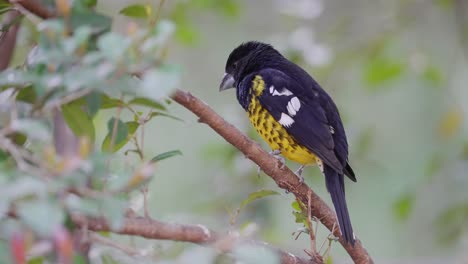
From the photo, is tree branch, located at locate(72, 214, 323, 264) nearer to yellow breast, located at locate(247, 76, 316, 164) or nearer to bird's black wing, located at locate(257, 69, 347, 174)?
bird's black wing, located at locate(257, 69, 347, 174)

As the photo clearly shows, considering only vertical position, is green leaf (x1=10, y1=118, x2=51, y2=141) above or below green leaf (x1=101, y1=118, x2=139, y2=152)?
below

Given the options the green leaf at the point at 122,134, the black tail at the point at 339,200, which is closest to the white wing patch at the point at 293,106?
the black tail at the point at 339,200

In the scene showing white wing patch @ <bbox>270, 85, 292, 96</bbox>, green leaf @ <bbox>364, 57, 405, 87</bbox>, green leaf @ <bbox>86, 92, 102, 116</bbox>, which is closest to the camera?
green leaf @ <bbox>86, 92, 102, 116</bbox>

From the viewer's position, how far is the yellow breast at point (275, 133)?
3334mm

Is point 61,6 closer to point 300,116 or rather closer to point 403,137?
point 300,116

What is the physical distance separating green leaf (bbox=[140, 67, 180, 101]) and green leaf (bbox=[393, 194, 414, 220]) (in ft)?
11.2

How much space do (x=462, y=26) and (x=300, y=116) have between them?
2444mm

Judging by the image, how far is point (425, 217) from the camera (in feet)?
17.8

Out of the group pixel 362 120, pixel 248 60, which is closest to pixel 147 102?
pixel 248 60

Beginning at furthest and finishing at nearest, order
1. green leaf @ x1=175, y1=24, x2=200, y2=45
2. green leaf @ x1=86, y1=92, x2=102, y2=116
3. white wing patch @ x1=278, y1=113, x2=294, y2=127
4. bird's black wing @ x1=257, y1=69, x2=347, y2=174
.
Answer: green leaf @ x1=175, y1=24, x2=200, y2=45 → white wing patch @ x1=278, y1=113, x2=294, y2=127 → bird's black wing @ x1=257, y1=69, x2=347, y2=174 → green leaf @ x1=86, y1=92, x2=102, y2=116

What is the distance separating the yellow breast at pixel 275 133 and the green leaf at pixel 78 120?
1.40m

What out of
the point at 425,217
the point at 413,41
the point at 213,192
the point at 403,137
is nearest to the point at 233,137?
the point at 213,192

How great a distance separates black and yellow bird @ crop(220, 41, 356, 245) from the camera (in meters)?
3.19

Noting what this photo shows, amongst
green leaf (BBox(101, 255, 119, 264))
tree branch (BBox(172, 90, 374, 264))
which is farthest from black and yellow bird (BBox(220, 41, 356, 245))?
green leaf (BBox(101, 255, 119, 264))
